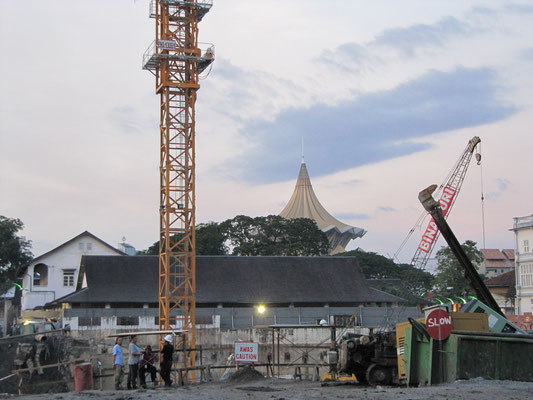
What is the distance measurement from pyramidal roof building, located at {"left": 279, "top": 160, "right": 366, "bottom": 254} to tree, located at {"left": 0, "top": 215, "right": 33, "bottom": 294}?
69.4m

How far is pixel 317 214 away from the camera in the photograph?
16212 cm

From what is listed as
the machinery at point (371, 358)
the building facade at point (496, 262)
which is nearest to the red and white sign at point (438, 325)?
the machinery at point (371, 358)

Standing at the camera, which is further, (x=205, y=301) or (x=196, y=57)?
(x=205, y=301)

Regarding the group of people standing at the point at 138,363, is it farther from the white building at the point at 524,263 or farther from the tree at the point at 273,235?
the tree at the point at 273,235

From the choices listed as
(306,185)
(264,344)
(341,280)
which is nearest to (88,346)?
(264,344)

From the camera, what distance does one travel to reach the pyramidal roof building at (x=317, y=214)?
160 metres

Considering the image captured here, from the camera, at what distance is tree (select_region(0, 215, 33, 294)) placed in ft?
316

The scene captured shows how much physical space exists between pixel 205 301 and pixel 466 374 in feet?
142

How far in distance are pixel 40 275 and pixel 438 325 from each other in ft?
216

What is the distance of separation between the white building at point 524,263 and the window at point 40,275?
47829 millimetres

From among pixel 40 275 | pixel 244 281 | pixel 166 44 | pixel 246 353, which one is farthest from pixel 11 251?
pixel 246 353

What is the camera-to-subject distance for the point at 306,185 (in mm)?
165500

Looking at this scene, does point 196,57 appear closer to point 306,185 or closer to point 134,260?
point 134,260

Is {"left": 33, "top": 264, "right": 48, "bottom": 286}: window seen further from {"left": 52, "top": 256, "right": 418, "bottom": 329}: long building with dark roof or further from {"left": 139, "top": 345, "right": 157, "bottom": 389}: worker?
{"left": 139, "top": 345, "right": 157, "bottom": 389}: worker
